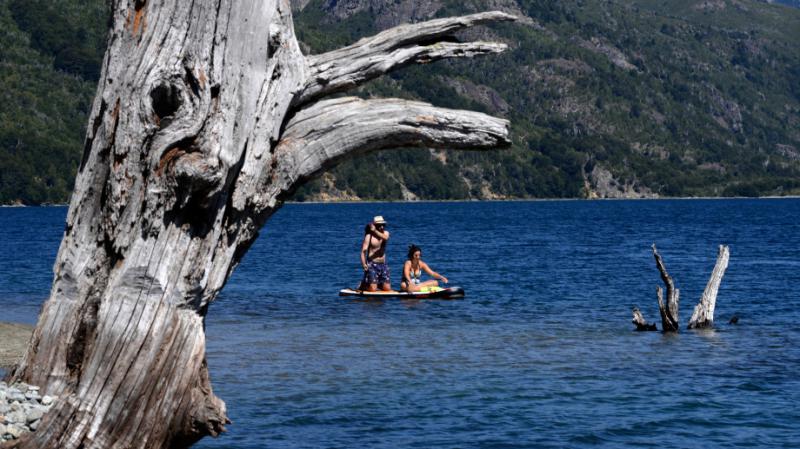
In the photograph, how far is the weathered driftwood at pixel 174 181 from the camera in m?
6.08

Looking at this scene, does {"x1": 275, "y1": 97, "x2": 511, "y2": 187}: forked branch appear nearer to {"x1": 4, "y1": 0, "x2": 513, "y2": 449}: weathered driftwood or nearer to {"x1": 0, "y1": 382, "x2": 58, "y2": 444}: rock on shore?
{"x1": 4, "y1": 0, "x2": 513, "y2": 449}: weathered driftwood

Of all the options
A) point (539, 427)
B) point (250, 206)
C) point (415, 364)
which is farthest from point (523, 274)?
point (250, 206)

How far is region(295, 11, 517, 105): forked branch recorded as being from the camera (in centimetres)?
671

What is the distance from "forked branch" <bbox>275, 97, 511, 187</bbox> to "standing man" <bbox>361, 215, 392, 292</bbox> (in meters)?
21.3

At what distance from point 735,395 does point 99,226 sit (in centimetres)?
1368

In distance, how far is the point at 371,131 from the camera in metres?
6.73

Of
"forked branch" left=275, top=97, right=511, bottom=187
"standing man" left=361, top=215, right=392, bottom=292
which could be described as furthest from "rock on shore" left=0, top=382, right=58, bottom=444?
"standing man" left=361, top=215, right=392, bottom=292

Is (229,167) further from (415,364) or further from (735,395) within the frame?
(415,364)

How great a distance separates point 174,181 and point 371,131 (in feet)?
4.19

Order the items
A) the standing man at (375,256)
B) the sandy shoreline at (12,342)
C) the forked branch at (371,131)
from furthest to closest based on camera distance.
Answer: the standing man at (375,256) → the sandy shoreline at (12,342) → the forked branch at (371,131)

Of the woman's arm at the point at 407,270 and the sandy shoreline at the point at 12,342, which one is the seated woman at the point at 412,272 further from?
the sandy shoreline at the point at 12,342

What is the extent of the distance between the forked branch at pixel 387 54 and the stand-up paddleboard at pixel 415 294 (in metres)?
23.5

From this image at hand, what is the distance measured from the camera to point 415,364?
20.6 m

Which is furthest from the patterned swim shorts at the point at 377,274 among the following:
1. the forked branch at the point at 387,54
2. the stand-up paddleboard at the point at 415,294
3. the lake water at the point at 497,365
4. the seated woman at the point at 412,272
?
the forked branch at the point at 387,54
